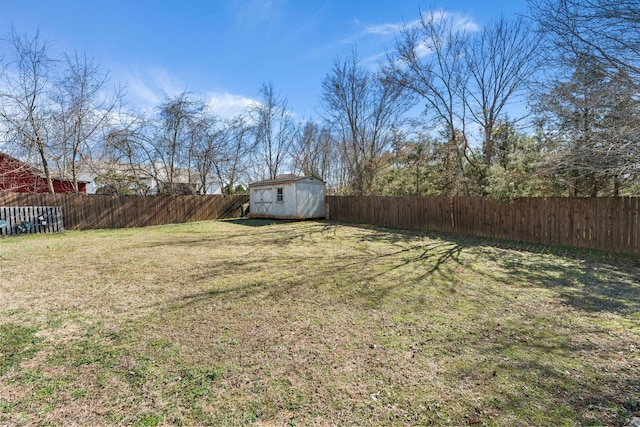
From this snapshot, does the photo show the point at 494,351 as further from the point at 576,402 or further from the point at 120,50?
the point at 120,50

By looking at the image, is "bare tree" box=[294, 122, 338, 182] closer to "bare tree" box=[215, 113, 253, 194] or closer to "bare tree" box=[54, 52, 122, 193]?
"bare tree" box=[215, 113, 253, 194]

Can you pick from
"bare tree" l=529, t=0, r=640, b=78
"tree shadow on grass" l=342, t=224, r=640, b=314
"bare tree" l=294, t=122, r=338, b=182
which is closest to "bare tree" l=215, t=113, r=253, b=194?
"bare tree" l=294, t=122, r=338, b=182

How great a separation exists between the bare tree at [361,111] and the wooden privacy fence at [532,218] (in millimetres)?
5485

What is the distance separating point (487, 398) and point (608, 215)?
758 centimetres

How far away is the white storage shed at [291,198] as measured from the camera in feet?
48.1

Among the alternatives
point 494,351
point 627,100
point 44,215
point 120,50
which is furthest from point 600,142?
point 44,215

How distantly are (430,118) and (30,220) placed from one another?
15842 mm

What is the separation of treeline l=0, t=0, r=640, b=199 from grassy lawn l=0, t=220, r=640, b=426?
129 inches

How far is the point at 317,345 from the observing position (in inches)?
105

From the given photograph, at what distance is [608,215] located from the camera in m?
6.71

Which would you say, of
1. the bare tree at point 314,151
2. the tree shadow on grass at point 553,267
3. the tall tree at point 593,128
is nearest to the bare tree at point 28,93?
the tree shadow on grass at point 553,267

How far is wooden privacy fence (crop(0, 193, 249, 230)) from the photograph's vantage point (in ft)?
34.6

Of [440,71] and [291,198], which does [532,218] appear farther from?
[291,198]

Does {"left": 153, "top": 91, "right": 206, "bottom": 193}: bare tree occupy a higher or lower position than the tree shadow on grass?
higher
